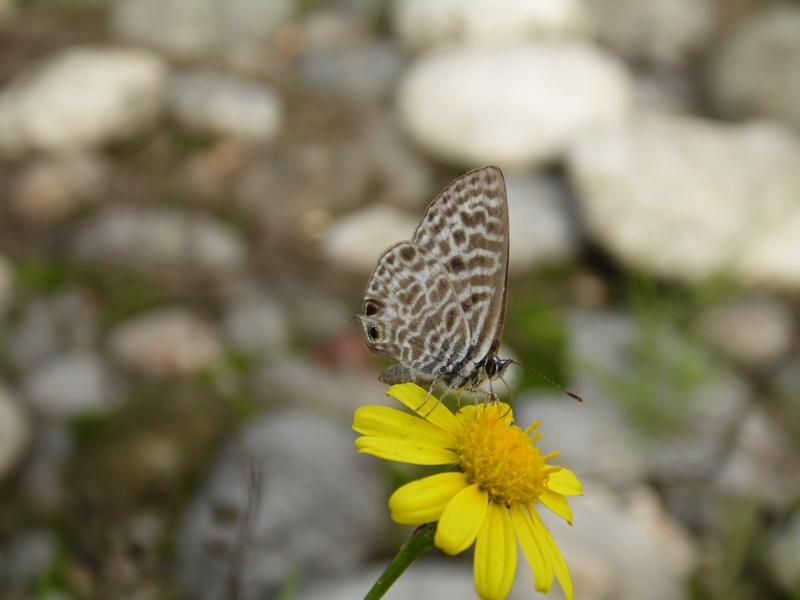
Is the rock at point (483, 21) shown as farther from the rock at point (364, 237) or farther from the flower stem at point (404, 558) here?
the flower stem at point (404, 558)

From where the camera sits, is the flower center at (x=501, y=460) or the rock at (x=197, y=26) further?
the rock at (x=197, y=26)

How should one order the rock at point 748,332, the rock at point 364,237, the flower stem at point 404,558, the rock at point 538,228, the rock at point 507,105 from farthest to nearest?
the rock at point 507,105 < the rock at point 538,228 < the rock at point 364,237 < the rock at point 748,332 < the flower stem at point 404,558


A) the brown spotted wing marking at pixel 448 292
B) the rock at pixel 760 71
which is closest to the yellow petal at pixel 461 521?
the brown spotted wing marking at pixel 448 292

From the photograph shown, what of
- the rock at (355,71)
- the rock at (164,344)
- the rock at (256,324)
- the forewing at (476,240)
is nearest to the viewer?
the forewing at (476,240)

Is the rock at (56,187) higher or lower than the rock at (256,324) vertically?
higher

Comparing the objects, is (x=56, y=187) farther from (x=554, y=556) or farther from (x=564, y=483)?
(x=554, y=556)

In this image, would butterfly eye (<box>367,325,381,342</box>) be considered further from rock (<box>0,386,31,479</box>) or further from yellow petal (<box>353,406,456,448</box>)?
rock (<box>0,386,31,479</box>)

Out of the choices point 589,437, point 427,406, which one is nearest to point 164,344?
point 589,437
